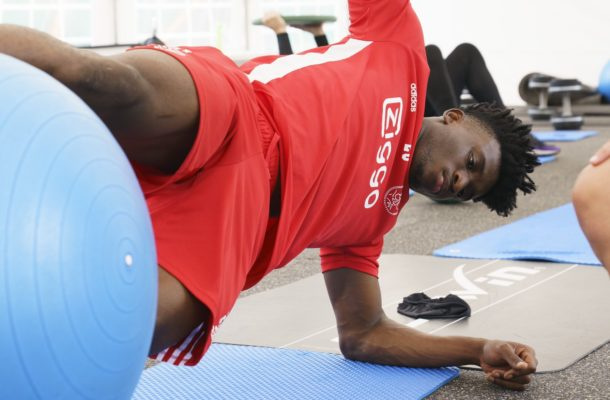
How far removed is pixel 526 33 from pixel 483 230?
5.94 metres

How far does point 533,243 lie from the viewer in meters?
3.63

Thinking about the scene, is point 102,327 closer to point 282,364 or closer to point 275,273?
point 282,364

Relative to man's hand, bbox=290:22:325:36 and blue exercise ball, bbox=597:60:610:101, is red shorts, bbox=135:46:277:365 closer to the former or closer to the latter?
man's hand, bbox=290:22:325:36

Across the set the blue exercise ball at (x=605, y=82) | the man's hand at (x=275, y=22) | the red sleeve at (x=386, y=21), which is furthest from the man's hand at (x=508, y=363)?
the blue exercise ball at (x=605, y=82)

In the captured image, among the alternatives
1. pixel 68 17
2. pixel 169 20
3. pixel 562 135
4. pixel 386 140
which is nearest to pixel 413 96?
pixel 386 140

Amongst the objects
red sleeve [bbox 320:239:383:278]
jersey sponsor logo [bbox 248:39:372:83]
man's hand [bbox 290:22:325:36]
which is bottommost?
red sleeve [bbox 320:239:383:278]

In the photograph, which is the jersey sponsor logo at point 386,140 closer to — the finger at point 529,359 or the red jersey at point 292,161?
the red jersey at point 292,161

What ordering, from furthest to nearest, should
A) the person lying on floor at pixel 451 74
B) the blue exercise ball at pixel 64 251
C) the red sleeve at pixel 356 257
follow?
the person lying on floor at pixel 451 74
the red sleeve at pixel 356 257
the blue exercise ball at pixel 64 251

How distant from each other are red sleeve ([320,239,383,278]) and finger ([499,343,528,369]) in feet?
1.23

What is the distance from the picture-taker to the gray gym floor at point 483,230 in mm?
2051

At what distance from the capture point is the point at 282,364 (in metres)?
2.26

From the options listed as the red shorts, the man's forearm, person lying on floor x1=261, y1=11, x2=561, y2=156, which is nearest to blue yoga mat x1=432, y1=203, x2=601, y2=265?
person lying on floor x1=261, y1=11, x2=561, y2=156

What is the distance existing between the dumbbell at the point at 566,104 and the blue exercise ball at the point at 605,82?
11.4 inches

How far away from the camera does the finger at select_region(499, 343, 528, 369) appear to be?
6.55 feet
